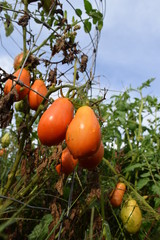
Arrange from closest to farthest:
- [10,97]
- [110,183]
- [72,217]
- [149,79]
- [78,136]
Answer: [78,136] < [10,97] < [72,217] < [110,183] < [149,79]

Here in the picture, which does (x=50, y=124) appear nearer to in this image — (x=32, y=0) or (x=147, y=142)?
(x=32, y=0)

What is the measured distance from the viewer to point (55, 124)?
2.91ft

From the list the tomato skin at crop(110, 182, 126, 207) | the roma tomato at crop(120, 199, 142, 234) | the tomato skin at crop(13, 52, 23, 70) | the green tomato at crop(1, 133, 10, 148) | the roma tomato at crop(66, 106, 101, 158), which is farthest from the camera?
the green tomato at crop(1, 133, 10, 148)

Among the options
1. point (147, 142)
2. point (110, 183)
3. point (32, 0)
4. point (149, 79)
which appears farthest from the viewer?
point (149, 79)

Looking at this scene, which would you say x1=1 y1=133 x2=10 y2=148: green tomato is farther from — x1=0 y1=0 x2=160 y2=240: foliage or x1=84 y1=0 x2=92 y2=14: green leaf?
x1=84 y1=0 x2=92 y2=14: green leaf

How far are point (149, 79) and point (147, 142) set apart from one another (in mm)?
562

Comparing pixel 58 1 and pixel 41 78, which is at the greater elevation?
pixel 58 1

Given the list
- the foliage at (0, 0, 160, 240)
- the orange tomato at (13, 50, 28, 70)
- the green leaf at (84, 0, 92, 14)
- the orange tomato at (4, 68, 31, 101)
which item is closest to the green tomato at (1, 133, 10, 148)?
the foliage at (0, 0, 160, 240)

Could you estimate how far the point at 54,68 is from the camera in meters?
1.31

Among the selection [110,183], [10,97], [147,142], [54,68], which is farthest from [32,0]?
[147,142]

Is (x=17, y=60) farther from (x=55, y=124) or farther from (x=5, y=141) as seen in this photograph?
(x=5, y=141)

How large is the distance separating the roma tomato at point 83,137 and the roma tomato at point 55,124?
2.1 inches

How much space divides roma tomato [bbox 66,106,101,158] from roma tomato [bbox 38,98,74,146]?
0.18 ft

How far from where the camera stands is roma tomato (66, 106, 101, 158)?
81cm
